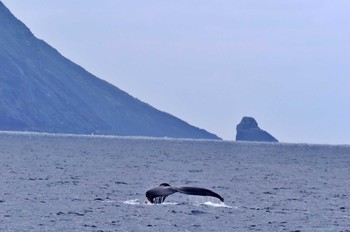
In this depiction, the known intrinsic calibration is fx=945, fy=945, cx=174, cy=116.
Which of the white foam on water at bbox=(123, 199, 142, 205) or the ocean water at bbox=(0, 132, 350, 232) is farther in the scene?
the white foam on water at bbox=(123, 199, 142, 205)

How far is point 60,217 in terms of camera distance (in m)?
69.0

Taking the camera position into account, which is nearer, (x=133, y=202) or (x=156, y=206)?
(x=156, y=206)

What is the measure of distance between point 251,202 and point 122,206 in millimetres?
14816

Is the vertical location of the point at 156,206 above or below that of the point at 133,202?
below

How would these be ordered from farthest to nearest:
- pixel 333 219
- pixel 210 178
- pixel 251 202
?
pixel 210 178
pixel 251 202
pixel 333 219

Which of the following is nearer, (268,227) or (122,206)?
(268,227)

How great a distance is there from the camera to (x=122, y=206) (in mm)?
78375

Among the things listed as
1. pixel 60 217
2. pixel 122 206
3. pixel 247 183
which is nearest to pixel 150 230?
pixel 60 217

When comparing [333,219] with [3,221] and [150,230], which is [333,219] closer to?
[150,230]

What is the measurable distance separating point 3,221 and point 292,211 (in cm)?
2593

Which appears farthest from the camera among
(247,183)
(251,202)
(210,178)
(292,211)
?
(210,178)

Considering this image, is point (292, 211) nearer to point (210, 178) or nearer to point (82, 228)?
point (82, 228)

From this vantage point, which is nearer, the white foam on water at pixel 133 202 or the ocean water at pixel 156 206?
the ocean water at pixel 156 206

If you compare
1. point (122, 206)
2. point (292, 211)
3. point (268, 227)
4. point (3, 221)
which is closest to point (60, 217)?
point (3, 221)
